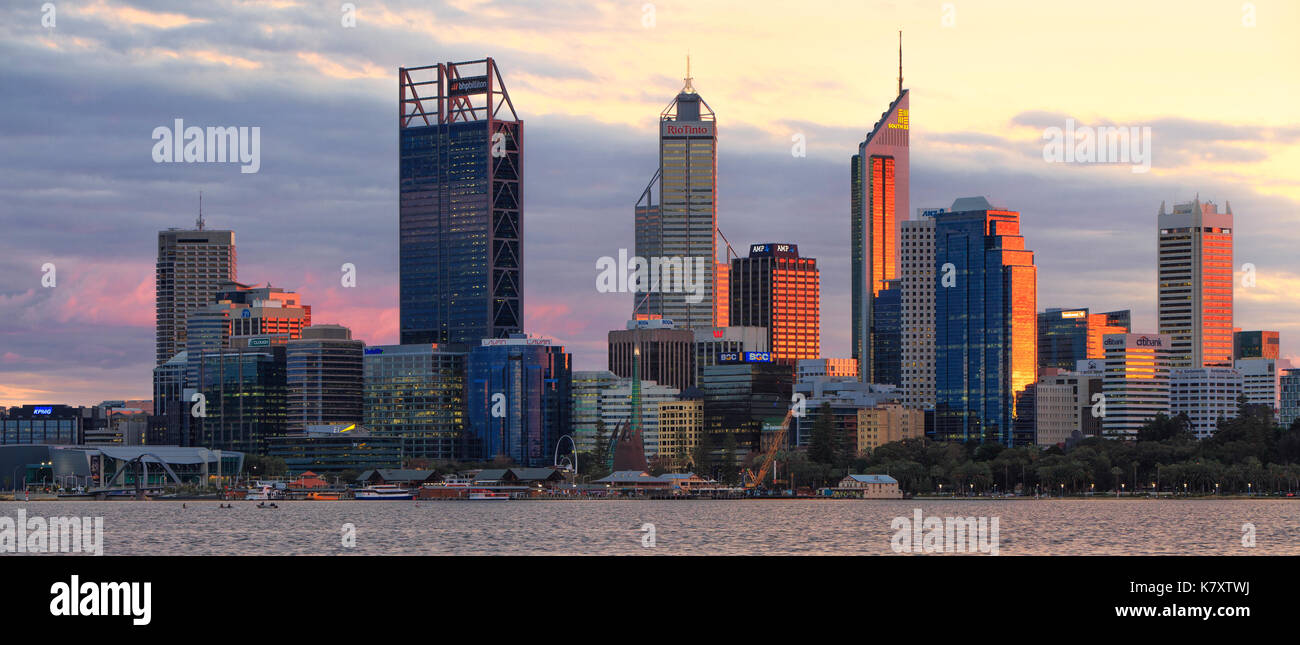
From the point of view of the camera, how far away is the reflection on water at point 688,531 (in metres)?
105

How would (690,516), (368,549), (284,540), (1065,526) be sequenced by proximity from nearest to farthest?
(368,549) < (284,540) < (1065,526) < (690,516)

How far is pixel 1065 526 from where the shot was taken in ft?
455

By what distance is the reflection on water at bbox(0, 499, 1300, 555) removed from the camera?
105 meters

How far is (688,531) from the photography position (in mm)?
130625
